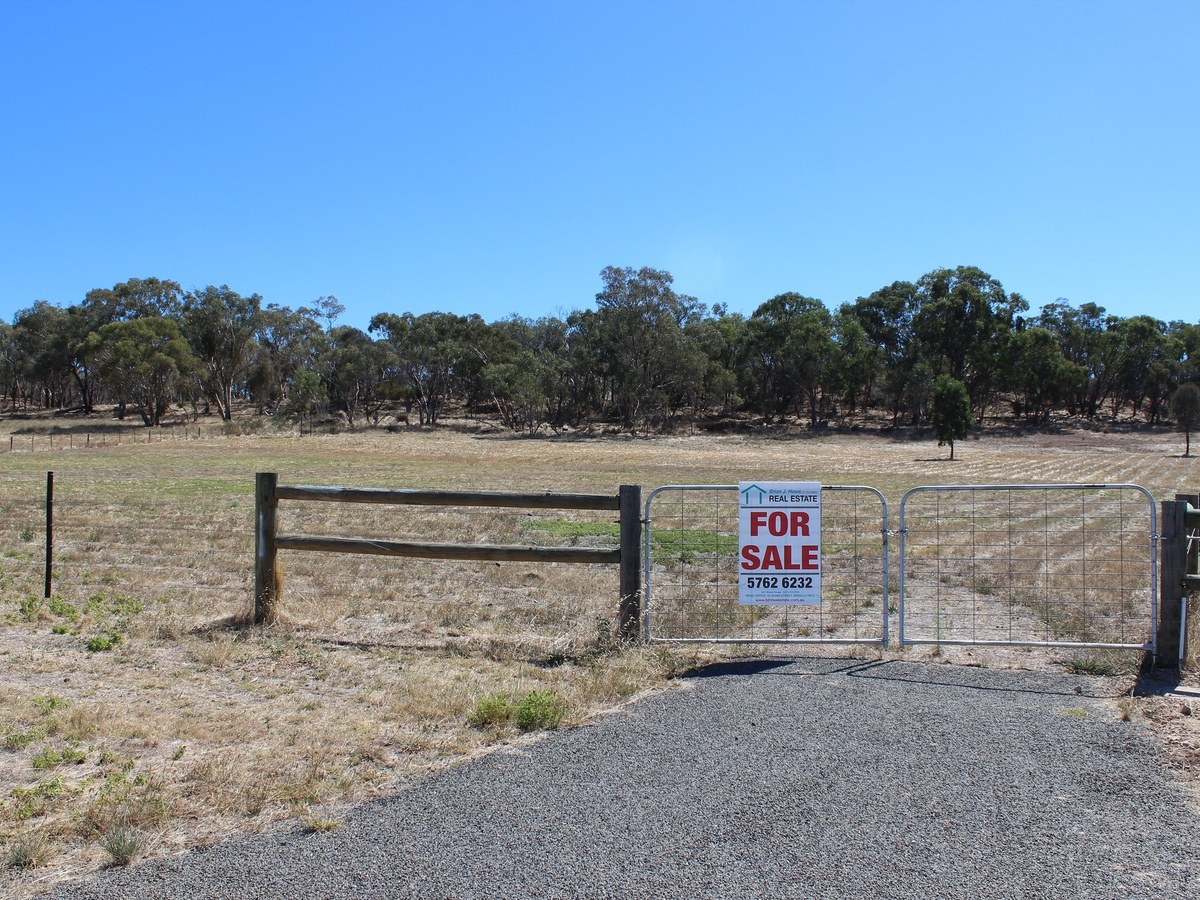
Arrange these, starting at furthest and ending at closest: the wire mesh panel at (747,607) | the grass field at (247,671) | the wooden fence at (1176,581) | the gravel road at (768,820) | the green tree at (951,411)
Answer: the green tree at (951,411)
the wire mesh panel at (747,607)
the wooden fence at (1176,581)
the grass field at (247,671)
the gravel road at (768,820)

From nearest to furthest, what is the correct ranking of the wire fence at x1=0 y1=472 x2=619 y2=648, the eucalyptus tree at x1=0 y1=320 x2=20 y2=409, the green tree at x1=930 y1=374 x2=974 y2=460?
the wire fence at x1=0 y1=472 x2=619 y2=648
the green tree at x1=930 y1=374 x2=974 y2=460
the eucalyptus tree at x1=0 y1=320 x2=20 y2=409

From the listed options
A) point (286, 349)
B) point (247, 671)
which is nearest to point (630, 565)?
point (247, 671)

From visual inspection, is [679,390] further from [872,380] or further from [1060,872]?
[1060,872]

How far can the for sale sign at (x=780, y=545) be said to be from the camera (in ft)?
25.9

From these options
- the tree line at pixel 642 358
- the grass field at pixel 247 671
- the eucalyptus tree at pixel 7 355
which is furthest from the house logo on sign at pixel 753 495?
the eucalyptus tree at pixel 7 355

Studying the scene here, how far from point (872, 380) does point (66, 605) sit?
10230 cm

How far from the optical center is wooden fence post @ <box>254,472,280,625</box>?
346 inches

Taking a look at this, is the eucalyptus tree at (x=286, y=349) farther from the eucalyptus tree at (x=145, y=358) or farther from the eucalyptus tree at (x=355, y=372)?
the eucalyptus tree at (x=145, y=358)

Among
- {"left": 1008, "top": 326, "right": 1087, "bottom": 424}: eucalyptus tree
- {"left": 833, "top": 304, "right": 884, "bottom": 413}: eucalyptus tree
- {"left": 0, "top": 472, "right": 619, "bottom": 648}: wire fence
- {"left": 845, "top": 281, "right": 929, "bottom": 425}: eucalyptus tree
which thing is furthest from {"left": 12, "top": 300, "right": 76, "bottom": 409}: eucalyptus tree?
{"left": 1008, "top": 326, "right": 1087, "bottom": 424}: eucalyptus tree

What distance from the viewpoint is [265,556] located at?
8.84 meters

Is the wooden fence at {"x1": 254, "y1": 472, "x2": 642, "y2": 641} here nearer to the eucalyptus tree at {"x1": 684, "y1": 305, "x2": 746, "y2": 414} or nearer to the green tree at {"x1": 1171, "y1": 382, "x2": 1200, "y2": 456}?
the green tree at {"x1": 1171, "y1": 382, "x2": 1200, "y2": 456}

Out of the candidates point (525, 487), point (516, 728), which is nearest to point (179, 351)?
point (525, 487)

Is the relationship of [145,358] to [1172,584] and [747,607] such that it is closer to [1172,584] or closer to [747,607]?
[747,607]

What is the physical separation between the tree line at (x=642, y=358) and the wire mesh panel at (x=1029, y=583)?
243 feet
